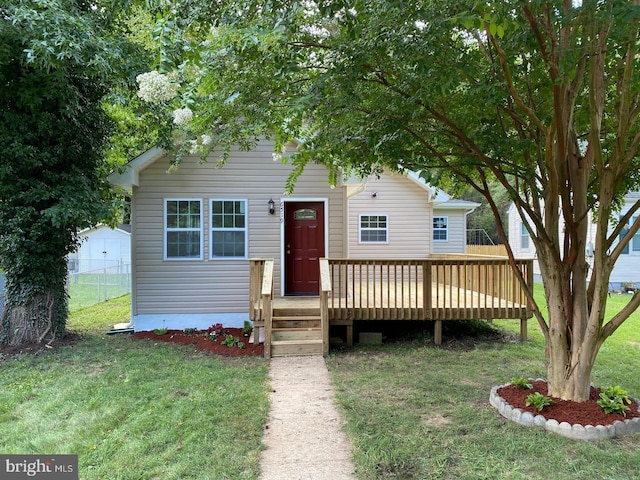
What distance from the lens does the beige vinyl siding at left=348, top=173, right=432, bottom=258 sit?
1302 cm

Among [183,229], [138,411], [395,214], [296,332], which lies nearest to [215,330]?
[296,332]

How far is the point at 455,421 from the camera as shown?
12.8ft

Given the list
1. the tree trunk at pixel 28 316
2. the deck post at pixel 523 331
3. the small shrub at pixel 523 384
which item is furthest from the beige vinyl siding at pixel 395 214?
the small shrub at pixel 523 384

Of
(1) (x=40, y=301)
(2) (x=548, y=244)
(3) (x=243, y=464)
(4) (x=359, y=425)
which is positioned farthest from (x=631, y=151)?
(1) (x=40, y=301)

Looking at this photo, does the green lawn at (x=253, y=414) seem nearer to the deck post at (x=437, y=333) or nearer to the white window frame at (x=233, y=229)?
the deck post at (x=437, y=333)

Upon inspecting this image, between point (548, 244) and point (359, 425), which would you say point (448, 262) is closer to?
point (548, 244)

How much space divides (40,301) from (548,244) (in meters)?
7.43

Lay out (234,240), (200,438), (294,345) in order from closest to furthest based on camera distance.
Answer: (200,438), (294,345), (234,240)

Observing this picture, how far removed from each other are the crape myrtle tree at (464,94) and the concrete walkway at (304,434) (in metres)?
2.23

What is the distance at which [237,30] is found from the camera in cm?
314

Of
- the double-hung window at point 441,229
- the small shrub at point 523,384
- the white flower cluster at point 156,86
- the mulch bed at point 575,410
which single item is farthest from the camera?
the double-hung window at point 441,229

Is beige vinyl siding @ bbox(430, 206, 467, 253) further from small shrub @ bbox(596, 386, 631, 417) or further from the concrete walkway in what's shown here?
small shrub @ bbox(596, 386, 631, 417)

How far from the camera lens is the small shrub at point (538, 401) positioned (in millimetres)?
3836

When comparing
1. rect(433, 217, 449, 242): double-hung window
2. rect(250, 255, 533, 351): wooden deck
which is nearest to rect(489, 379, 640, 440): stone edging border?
rect(250, 255, 533, 351): wooden deck
